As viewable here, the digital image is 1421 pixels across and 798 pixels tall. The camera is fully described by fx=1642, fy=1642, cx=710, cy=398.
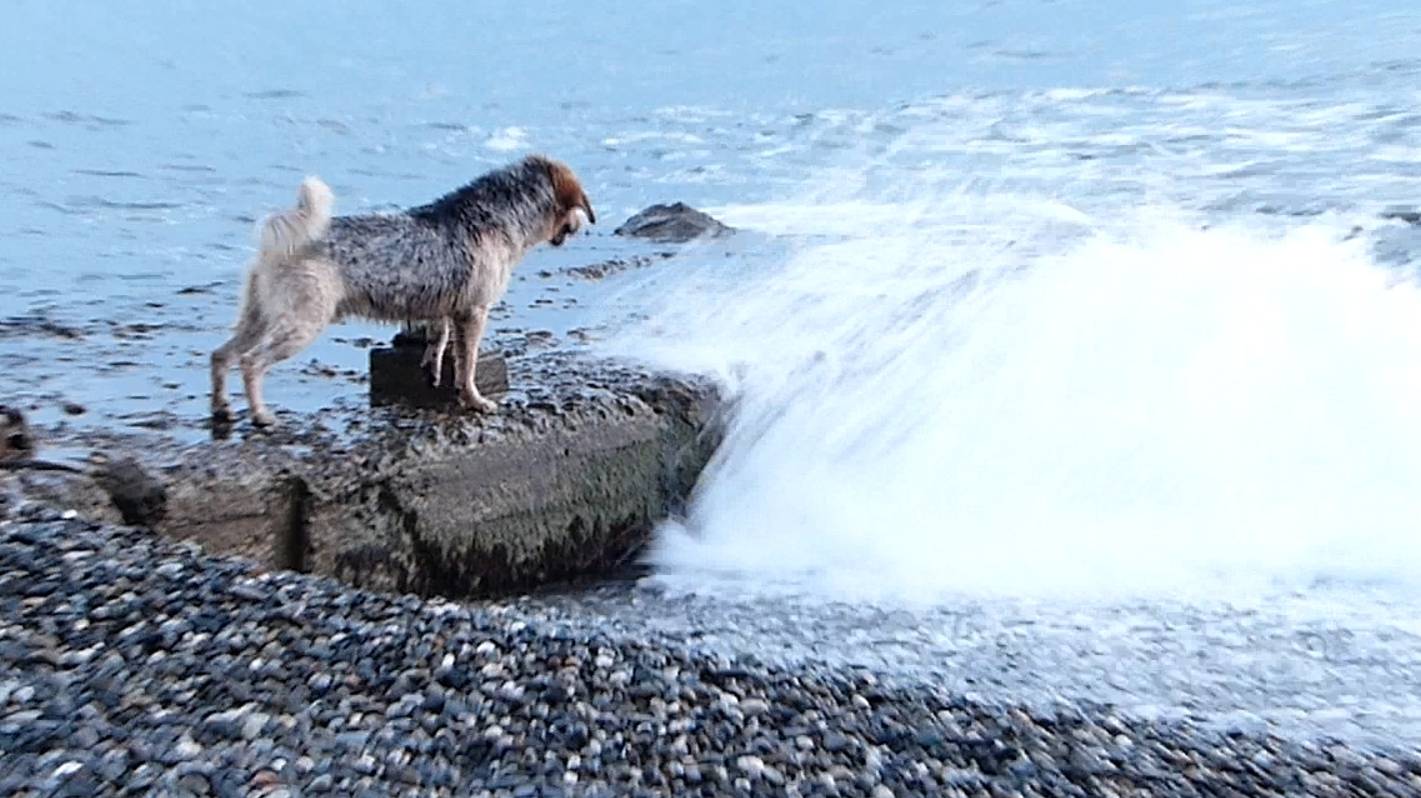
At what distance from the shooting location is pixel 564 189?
8148 millimetres

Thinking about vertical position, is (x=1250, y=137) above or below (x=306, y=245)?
above

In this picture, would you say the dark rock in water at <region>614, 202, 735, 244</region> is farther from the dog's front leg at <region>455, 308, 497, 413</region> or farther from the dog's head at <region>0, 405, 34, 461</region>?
the dog's head at <region>0, 405, 34, 461</region>

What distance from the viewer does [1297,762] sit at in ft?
16.5

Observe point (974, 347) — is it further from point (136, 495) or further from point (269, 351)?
point (136, 495)

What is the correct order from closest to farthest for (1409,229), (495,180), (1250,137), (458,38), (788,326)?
(495,180) < (788,326) < (1409,229) < (1250,137) < (458,38)

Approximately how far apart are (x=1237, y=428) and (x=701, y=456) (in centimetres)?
393

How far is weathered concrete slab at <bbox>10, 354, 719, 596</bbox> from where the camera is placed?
20.8 feet

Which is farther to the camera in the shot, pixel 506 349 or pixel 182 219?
Answer: pixel 182 219

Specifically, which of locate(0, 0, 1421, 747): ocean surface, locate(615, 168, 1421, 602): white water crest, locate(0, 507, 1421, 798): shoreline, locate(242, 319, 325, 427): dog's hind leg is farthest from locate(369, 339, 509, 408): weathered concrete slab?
locate(0, 507, 1421, 798): shoreline

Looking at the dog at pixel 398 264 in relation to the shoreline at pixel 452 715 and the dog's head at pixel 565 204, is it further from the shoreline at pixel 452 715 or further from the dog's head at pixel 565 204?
the shoreline at pixel 452 715

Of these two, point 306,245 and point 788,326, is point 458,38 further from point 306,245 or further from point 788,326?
point 306,245

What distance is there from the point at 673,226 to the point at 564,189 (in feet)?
23.6

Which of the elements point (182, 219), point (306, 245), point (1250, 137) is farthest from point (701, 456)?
point (1250, 137)

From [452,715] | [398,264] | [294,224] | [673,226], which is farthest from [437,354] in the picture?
[673,226]
